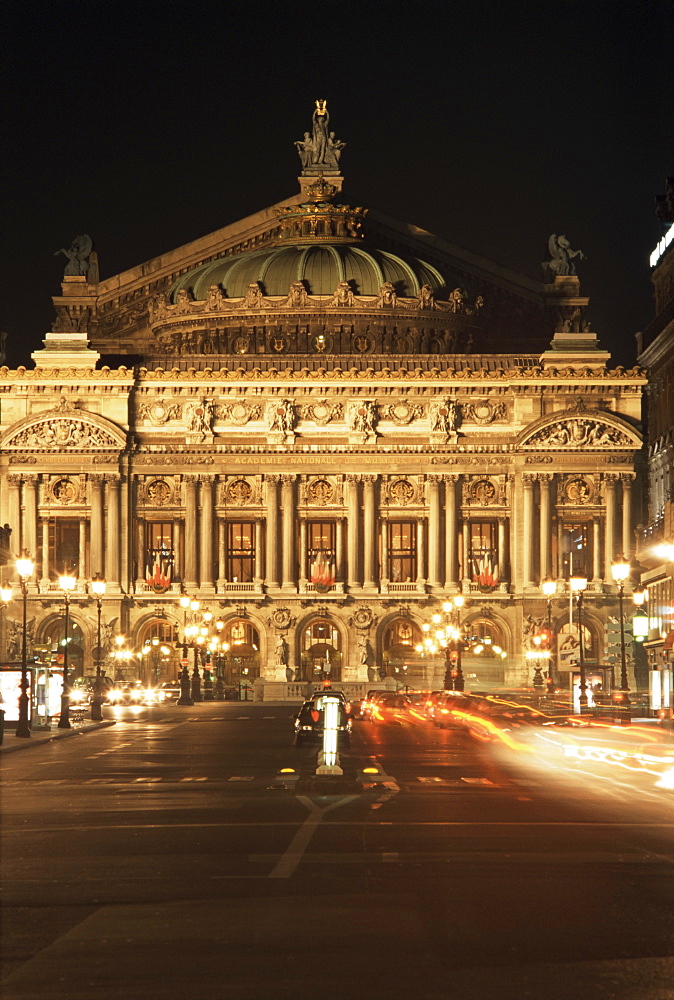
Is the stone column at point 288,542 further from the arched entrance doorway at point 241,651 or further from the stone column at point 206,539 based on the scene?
the stone column at point 206,539

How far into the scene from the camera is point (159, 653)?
143875 mm

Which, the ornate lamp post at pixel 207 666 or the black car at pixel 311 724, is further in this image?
the ornate lamp post at pixel 207 666

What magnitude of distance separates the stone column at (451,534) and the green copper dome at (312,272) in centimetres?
2074

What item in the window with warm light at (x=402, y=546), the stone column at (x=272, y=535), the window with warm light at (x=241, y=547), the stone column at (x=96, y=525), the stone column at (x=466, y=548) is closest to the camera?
the stone column at (x=96, y=525)

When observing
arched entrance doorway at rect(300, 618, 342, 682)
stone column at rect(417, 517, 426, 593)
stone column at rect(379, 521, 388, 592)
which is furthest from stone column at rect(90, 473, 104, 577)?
stone column at rect(417, 517, 426, 593)

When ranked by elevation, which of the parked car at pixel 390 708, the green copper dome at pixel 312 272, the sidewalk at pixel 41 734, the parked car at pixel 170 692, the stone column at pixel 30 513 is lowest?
the parked car at pixel 170 692

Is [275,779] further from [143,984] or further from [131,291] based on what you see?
[131,291]

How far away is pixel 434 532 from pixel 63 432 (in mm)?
30154

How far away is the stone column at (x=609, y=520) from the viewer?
14162 cm

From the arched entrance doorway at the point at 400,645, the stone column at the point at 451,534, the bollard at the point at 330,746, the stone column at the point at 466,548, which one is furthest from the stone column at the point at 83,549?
the bollard at the point at 330,746

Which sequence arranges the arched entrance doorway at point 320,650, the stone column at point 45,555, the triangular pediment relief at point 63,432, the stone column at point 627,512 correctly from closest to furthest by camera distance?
the stone column at point 627,512 → the stone column at point 45,555 → the triangular pediment relief at point 63,432 → the arched entrance doorway at point 320,650

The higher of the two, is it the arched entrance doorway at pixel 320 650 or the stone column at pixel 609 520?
the stone column at pixel 609 520

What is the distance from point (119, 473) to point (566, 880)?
400 feet

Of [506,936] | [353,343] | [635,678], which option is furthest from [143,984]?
[353,343]
